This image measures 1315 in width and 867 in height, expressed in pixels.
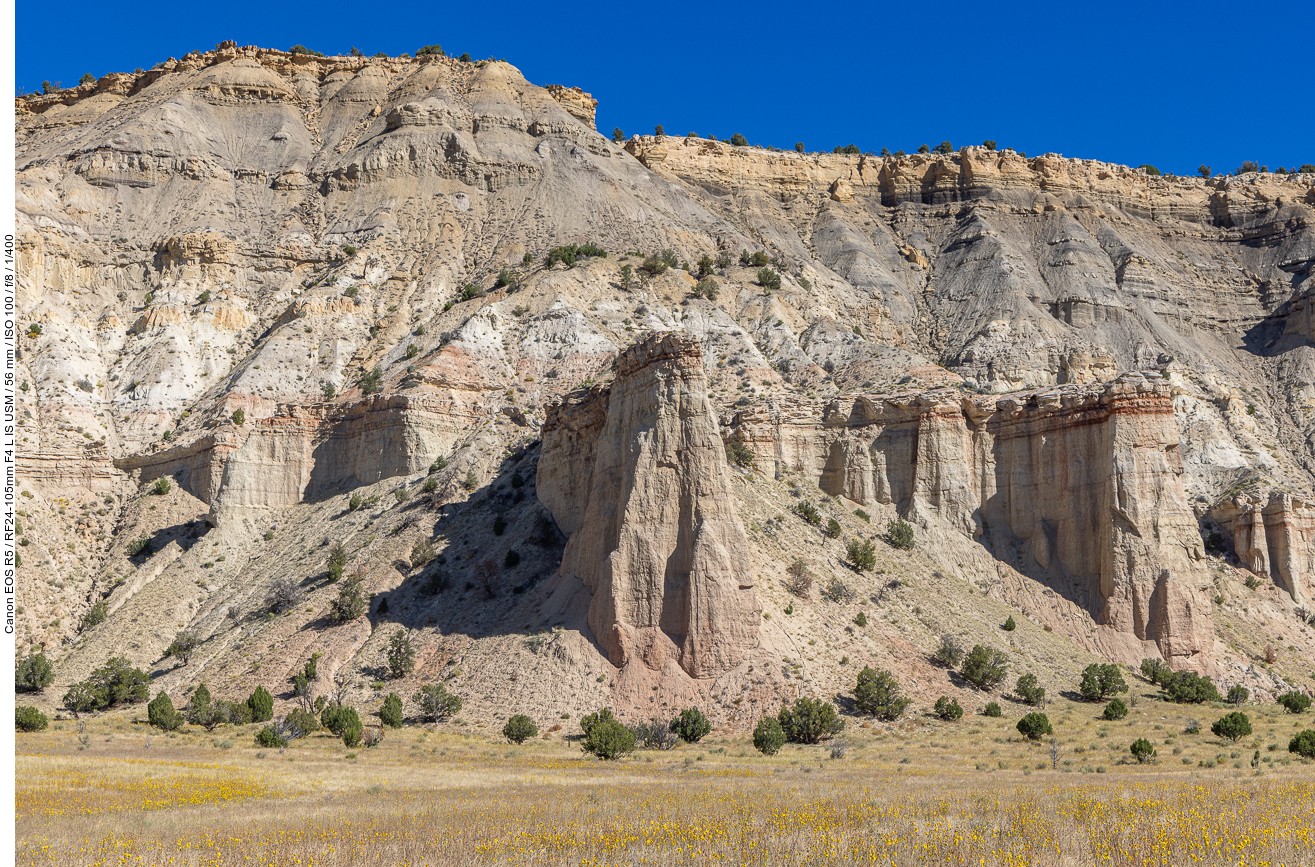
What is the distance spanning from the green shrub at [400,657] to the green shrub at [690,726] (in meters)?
12.5

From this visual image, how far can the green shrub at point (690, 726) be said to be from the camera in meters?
33.1

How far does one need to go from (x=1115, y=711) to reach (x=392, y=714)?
2557 cm

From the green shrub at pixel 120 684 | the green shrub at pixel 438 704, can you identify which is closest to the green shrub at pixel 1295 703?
the green shrub at pixel 438 704

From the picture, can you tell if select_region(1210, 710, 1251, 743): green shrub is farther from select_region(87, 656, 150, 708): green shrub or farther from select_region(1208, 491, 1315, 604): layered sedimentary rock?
select_region(87, 656, 150, 708): green shrub

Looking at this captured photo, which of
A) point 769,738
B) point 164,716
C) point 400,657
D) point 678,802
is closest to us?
point 678,802

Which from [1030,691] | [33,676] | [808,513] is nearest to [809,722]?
[1030,691]

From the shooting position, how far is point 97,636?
49.9m

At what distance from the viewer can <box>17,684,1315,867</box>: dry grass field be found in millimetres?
15594

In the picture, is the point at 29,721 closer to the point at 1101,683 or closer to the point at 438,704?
the point at 438,704

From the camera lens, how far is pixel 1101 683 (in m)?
39.7

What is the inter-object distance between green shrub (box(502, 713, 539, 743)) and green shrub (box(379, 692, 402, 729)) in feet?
14.2

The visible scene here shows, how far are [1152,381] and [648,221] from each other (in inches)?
1867

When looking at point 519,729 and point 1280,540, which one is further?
point 1280,540

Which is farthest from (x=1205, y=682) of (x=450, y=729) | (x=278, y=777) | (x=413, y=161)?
(x=413, y=161)
